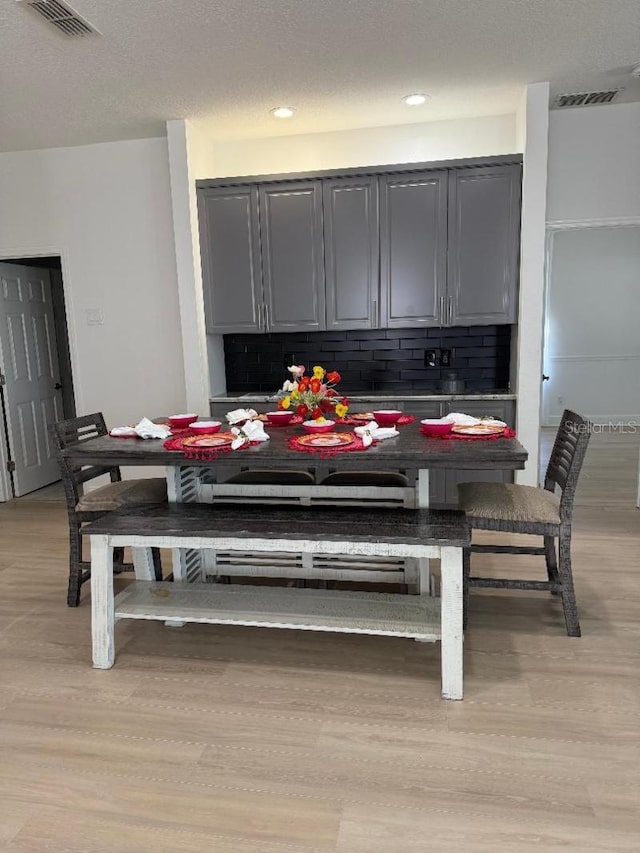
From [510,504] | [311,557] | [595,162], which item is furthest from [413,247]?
[311,557]

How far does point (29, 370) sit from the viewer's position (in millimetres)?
5230

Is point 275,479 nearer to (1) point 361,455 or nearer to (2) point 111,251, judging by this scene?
(1) point 361,455

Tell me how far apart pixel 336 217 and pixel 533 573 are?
272 centimetres

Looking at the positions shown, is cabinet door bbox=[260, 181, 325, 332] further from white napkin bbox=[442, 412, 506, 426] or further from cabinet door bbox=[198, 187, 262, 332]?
white napkin bbox=[442, 412, 506, 426]

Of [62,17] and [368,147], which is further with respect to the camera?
[368,147]

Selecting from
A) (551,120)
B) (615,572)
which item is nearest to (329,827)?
(615,572)

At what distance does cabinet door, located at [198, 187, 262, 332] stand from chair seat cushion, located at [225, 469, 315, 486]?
63.3 inches

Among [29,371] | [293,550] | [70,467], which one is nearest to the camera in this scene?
[293,550]

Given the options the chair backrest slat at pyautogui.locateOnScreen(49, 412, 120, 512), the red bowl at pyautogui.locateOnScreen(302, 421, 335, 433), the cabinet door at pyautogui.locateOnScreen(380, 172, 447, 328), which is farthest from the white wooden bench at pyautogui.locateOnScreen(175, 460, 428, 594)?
the cabinet door at pyautogui.locateOnScreen(380, 172, 447, 328)

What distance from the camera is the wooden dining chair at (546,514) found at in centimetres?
251

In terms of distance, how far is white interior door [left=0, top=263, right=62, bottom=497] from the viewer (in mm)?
4996

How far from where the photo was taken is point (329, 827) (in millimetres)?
1595

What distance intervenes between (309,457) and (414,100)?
2.82 m

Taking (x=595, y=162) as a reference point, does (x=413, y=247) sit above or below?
below
